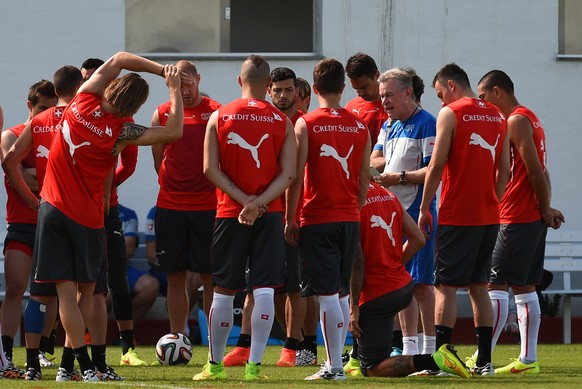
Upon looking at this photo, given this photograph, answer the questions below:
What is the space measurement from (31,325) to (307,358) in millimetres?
2508

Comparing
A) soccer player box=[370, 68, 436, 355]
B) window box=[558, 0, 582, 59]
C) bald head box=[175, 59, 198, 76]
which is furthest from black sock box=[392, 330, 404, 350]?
window box=[558, 0, 582, 59]

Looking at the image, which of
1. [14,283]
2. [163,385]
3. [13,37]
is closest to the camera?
[163,385]

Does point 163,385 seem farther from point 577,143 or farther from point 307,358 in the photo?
point 577,143

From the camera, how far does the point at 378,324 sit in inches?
351

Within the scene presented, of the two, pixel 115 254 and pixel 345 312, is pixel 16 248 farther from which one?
pixel 345 312

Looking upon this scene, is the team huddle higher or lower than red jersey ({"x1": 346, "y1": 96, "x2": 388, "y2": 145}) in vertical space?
lower

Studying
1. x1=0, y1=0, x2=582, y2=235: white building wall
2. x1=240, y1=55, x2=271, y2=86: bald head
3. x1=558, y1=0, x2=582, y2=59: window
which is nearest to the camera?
x1=240, y1=55, x2=271, y2=86: bald head

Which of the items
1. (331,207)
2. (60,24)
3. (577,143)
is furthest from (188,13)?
(331,207)

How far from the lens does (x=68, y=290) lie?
847 cm

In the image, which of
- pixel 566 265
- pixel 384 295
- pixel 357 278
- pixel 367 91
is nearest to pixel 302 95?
pixel 367 91

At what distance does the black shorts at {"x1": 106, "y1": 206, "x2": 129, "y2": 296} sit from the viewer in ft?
33.8

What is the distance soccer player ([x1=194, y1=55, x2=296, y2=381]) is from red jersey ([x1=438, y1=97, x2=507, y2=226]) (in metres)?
1.26

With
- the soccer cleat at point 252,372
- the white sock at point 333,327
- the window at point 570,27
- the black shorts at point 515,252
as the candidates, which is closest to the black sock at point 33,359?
the soccer cleat at point 252,372

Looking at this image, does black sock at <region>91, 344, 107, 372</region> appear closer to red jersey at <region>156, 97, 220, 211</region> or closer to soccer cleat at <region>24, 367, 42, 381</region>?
soccer cleat at <region>24, 367, 42, 381</region>
